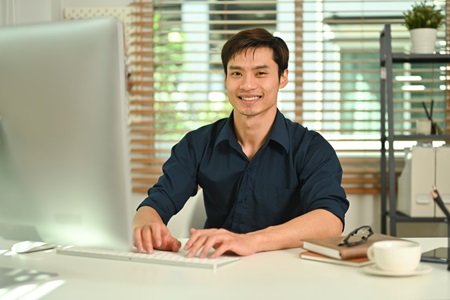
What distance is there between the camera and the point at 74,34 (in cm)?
119

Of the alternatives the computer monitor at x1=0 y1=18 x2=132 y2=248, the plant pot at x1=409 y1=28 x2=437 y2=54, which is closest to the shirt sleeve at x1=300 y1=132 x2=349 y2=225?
the computer monitor at x1=0 y1=18 x2=132 y2=248

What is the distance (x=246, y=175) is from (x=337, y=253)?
73 centimetres

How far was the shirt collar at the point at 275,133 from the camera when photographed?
2.19 metres

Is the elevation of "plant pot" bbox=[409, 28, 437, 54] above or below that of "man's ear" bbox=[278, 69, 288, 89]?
above

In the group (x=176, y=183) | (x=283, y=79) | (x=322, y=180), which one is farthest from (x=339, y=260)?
(x=283, y=79)

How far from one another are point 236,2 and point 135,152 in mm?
1053

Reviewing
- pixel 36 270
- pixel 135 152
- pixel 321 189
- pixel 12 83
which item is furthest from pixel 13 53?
pixel 135 152

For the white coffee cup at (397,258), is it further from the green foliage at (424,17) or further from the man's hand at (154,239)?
the green foliage at (424,17)

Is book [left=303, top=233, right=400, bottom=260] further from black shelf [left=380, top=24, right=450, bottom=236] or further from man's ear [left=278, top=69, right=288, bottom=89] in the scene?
black shelf [left=380, top=24, right=450, bottom=236]

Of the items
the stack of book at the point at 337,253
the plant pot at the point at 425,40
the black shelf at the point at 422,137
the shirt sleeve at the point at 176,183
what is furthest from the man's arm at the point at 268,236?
the plant pot at the point at 425,40

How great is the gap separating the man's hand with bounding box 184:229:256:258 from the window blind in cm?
236

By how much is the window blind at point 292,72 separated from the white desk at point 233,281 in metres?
2.43

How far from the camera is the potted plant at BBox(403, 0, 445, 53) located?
361 cm

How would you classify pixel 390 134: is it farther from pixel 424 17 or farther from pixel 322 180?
pixel 322 180
